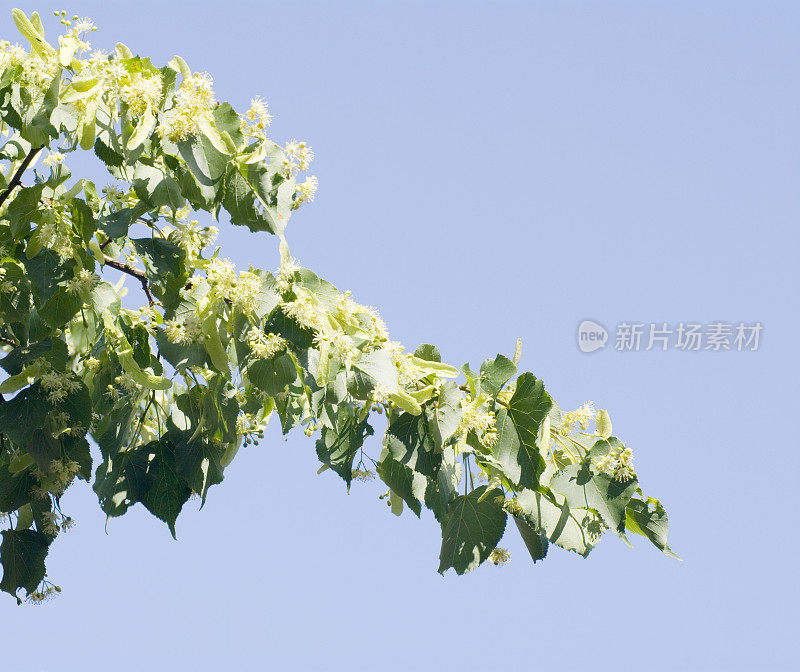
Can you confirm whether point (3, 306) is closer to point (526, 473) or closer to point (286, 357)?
point (286, 357)

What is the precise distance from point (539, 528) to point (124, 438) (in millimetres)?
1841

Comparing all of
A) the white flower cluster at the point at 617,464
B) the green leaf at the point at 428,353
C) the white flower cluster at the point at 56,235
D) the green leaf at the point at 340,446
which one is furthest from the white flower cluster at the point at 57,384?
the white flower cluster at the point at 617,464

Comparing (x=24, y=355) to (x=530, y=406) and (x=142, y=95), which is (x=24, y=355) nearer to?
Result: (x=142, y=95)

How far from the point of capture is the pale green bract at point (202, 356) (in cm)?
362

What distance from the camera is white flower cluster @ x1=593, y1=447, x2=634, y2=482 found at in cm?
390

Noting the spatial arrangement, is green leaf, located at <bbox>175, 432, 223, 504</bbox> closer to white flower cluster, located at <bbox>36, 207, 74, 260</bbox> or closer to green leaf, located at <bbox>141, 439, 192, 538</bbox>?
green leaf, located at <bbox>141, 439, 192, 538</bbox>

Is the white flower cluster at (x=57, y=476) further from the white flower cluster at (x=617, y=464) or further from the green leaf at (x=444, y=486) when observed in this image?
A: the white flower cluster at (x=617, y=464)

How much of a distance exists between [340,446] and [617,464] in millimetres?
1181

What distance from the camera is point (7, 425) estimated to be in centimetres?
406

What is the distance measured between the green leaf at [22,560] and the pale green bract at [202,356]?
0.18 m

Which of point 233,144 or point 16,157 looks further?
point 16,157

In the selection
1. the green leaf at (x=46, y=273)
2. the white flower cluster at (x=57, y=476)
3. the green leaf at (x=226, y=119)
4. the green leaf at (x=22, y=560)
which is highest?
the green leaf at (x=226, y=119)

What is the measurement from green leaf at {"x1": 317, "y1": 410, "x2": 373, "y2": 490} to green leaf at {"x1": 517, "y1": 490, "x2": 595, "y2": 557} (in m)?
0.75

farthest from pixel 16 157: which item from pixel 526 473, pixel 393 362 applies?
pixel 526 473
